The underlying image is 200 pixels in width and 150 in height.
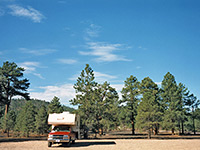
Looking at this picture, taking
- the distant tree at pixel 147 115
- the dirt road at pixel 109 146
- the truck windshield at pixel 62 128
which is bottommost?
the dirt road at pixel 109 146

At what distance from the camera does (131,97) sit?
54.8 meters

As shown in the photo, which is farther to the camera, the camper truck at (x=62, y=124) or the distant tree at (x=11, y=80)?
the distant tree at (x=11, y=80)

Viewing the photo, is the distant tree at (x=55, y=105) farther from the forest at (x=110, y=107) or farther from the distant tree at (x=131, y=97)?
the distant tree at (x=131, y=97)

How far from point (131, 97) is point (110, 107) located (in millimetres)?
14587

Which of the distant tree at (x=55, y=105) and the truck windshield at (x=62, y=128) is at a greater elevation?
the distant tree at (x=55, y=105)

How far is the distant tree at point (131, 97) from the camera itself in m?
54.3

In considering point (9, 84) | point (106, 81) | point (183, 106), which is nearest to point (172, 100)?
point (183, 106)

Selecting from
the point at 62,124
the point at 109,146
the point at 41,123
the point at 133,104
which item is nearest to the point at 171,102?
the point at 133,104

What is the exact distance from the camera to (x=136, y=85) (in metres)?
55.7

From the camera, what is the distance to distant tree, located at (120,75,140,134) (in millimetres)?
54312

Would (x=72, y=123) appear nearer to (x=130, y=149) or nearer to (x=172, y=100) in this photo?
(x=130, y=149)

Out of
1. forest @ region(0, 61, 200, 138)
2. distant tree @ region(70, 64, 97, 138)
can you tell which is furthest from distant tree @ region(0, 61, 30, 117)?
distant tree @ region(70, 64, 97, 138)

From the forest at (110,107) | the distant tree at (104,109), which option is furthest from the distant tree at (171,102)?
the distant tree at (104,109)

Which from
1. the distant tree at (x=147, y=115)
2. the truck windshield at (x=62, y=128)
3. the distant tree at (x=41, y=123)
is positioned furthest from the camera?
the distant tree at (x=41, y=123)
